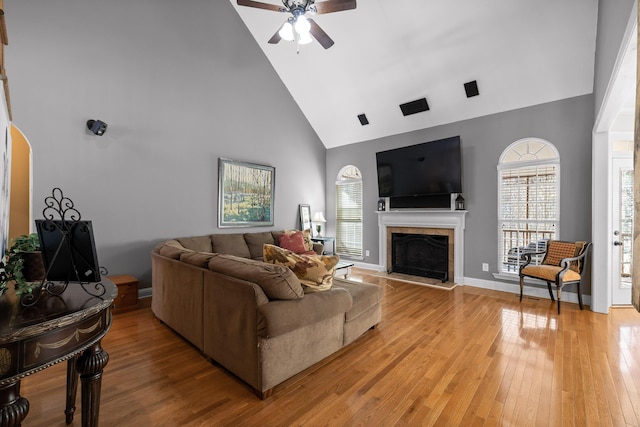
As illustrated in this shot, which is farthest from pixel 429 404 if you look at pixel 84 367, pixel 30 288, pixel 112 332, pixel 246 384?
pixel 112 332

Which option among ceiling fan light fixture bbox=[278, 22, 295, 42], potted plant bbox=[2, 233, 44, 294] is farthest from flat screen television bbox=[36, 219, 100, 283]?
ceiling fan light fixture bbox=[278, 22, 295, 42]

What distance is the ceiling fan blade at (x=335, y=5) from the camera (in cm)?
292

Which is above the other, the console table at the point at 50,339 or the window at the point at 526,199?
the window at the point at 526,199

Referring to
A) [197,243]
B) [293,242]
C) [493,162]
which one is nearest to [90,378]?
[197,243]

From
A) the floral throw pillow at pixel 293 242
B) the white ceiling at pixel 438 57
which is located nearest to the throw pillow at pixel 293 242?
the floral throw pillow at pixel 293 242

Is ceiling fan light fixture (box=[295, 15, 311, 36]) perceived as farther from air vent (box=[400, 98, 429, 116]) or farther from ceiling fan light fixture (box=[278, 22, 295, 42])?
air vent (box=[400, 98, 429, 116])

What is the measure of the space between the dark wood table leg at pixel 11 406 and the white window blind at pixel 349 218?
19.3ft

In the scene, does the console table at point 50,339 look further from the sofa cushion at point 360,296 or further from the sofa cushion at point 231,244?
the sofa cushion at point 231,244

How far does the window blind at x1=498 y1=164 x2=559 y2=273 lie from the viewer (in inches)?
165

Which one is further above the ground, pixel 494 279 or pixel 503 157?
pixel 503 157

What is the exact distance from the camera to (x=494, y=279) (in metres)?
4.62

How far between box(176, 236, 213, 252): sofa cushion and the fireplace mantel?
3388 millimetres

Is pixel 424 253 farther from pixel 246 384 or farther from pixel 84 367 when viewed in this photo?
pixel 84 367

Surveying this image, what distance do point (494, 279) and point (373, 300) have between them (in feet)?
9.44
